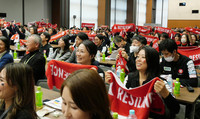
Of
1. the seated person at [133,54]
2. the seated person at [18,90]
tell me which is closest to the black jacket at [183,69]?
the seated person at [133,54]

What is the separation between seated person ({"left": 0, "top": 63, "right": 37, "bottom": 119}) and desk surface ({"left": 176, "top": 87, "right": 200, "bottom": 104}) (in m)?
2.02

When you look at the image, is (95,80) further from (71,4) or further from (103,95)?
(71,4)

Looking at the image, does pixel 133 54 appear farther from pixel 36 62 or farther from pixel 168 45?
pixel 36 62

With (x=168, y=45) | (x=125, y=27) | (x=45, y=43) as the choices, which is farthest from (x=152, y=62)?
(x=125, y=27)

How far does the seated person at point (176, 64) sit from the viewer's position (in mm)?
3744

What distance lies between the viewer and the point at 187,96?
10.4 ft

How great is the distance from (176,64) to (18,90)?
9.59 feet

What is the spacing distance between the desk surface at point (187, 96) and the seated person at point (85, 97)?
201 centimetres

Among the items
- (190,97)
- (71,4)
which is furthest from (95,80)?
(71,4)

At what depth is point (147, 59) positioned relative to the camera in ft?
9.32

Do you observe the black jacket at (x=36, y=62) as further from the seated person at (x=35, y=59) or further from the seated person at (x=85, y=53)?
the seated person at (x=85, y=53)

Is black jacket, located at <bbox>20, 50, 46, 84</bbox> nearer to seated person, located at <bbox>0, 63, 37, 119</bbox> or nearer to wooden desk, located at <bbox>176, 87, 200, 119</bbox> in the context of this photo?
seated person, located at <bbox>0, 63, 37, 119</bbox>

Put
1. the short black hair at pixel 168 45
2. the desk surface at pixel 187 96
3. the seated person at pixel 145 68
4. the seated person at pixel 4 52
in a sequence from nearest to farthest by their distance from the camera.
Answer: the seated person at pixel 145 68
the desk surface at pixel 187 96
the short black hair at pixel 168 45
the seated person at pixel 4 52

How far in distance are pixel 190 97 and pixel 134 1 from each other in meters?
24.3
